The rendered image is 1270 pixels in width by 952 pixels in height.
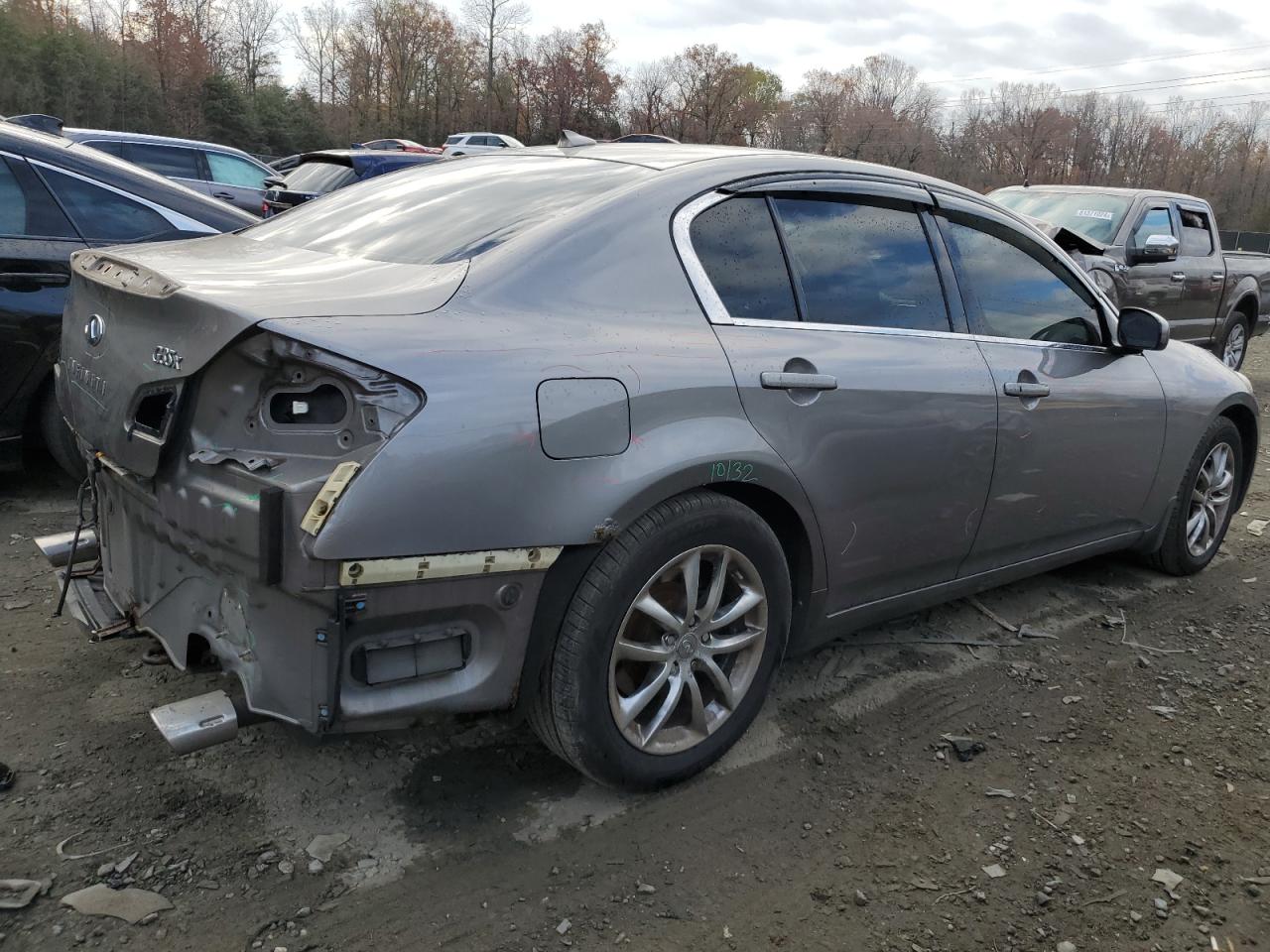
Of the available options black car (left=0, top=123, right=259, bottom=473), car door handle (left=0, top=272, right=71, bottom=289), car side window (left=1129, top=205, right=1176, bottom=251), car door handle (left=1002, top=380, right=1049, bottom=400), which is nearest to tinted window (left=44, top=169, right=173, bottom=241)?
black car (left=0, top=123, right=259, bottom=473)

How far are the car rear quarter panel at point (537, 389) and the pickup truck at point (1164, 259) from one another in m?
5.97

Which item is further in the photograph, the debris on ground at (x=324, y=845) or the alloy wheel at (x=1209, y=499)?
the alloy wheel at (x=1209, y=499)

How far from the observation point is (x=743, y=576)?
9.39 ft

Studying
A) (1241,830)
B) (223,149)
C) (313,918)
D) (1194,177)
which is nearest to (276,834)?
(313,918)

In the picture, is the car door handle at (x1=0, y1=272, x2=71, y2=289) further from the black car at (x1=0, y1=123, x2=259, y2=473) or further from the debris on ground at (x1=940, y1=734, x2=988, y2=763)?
the debris on ground at (x1=940, y1=734, x2=988, y2=763)

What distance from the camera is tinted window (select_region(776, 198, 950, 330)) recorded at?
122 inches

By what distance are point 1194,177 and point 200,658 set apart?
244 ft

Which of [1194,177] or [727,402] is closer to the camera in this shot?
[727,402]

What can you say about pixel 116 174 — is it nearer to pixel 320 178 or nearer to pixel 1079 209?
pixel 320 178

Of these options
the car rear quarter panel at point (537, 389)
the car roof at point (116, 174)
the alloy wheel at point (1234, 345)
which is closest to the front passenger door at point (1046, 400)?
the car rear quarter panel at point (537, 389)

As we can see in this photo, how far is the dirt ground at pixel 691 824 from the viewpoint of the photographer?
2.34 meters

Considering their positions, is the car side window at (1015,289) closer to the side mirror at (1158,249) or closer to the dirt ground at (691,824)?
the dirt ground at (691,824)

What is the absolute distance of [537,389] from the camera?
231 centimetres

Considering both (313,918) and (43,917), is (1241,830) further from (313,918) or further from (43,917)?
(43,917)
